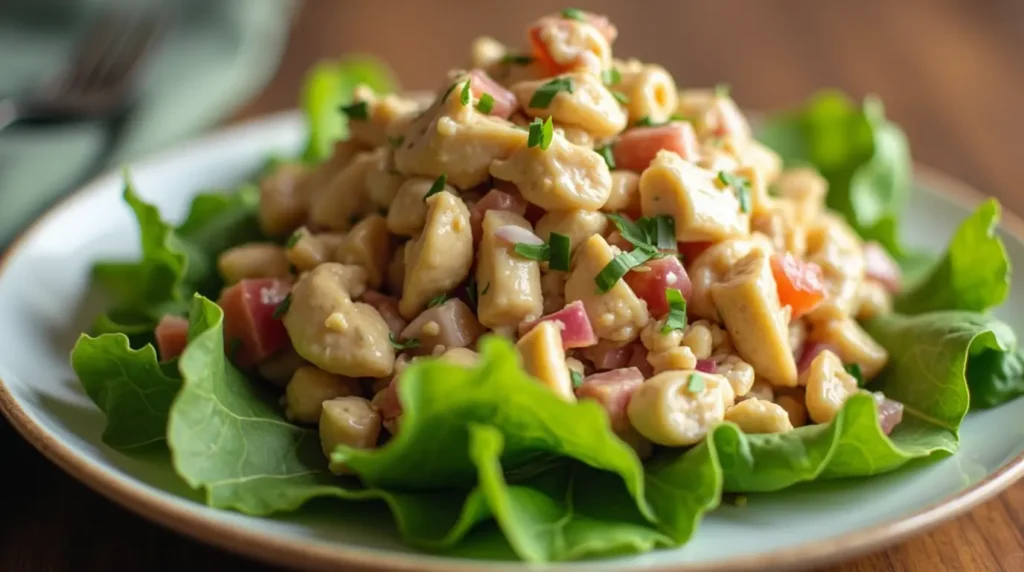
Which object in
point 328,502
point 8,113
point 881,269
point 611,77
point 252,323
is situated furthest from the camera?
point 8,113

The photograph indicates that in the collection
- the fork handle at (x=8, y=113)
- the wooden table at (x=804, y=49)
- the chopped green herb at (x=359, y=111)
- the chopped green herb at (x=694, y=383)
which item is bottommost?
the wooden table at (x=804, y=49)

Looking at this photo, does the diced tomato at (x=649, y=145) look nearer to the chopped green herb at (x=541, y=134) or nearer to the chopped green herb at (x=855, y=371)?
the chopped green herb at (x=541, y=134)

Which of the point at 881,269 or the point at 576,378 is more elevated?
the point at 576,378

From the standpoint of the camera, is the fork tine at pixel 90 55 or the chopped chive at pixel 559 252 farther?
the fork tine at pixel 90 55

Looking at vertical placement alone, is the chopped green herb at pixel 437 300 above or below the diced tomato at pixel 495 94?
below

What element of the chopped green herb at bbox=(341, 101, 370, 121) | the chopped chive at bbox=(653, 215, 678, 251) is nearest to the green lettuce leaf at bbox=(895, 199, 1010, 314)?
the chopped chive at bbox=(653, 215, 678, 251)

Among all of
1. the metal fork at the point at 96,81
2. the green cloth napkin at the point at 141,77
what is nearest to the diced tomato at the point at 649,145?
the green cloth napkin at the point at 141,77

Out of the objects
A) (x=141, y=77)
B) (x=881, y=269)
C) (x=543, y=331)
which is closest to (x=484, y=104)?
(x=543, y=331)

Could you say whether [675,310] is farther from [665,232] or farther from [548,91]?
[548,91]
